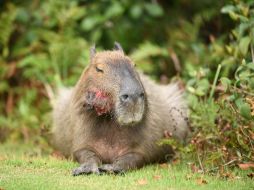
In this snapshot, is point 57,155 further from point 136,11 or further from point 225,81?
point 136,11

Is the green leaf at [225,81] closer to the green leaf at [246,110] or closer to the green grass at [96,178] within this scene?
the green leaf at [246,110]

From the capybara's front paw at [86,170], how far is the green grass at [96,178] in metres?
0.08

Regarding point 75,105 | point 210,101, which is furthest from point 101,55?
A: point 210,101

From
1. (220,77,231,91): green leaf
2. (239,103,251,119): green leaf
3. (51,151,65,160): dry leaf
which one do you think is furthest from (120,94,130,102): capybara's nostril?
(51,151,65,160): dry leaf

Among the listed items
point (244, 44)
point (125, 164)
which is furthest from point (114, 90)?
point (244, 44)

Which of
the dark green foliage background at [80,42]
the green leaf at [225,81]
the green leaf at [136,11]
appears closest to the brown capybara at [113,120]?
the green leaf at [225,81]

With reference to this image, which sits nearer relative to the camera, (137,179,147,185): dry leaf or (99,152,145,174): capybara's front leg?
(137,179,147,185): dry leaf

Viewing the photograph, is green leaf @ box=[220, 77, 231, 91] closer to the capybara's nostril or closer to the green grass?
the green grass

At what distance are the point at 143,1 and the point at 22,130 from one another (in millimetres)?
3228

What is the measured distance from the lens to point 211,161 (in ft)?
21.2

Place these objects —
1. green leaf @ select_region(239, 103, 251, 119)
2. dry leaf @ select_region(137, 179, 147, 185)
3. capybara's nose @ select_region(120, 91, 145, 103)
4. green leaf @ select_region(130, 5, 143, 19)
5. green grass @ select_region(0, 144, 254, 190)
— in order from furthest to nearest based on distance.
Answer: green leaf @ select_region(130, 5, 143, 19)
capybara's nose @ select_region(120, 91, 145, 103)
green leaf @ select_region(239, 103, 251, 119)
dry leaf @ select_region(137, 179, 147, 185)
green grass @ select_region(0, 144, 254, 190)

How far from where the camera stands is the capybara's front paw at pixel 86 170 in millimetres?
6215

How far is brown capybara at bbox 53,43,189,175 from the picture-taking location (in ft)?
21.2

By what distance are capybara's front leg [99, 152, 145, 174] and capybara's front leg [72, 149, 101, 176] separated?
0.10 metres
